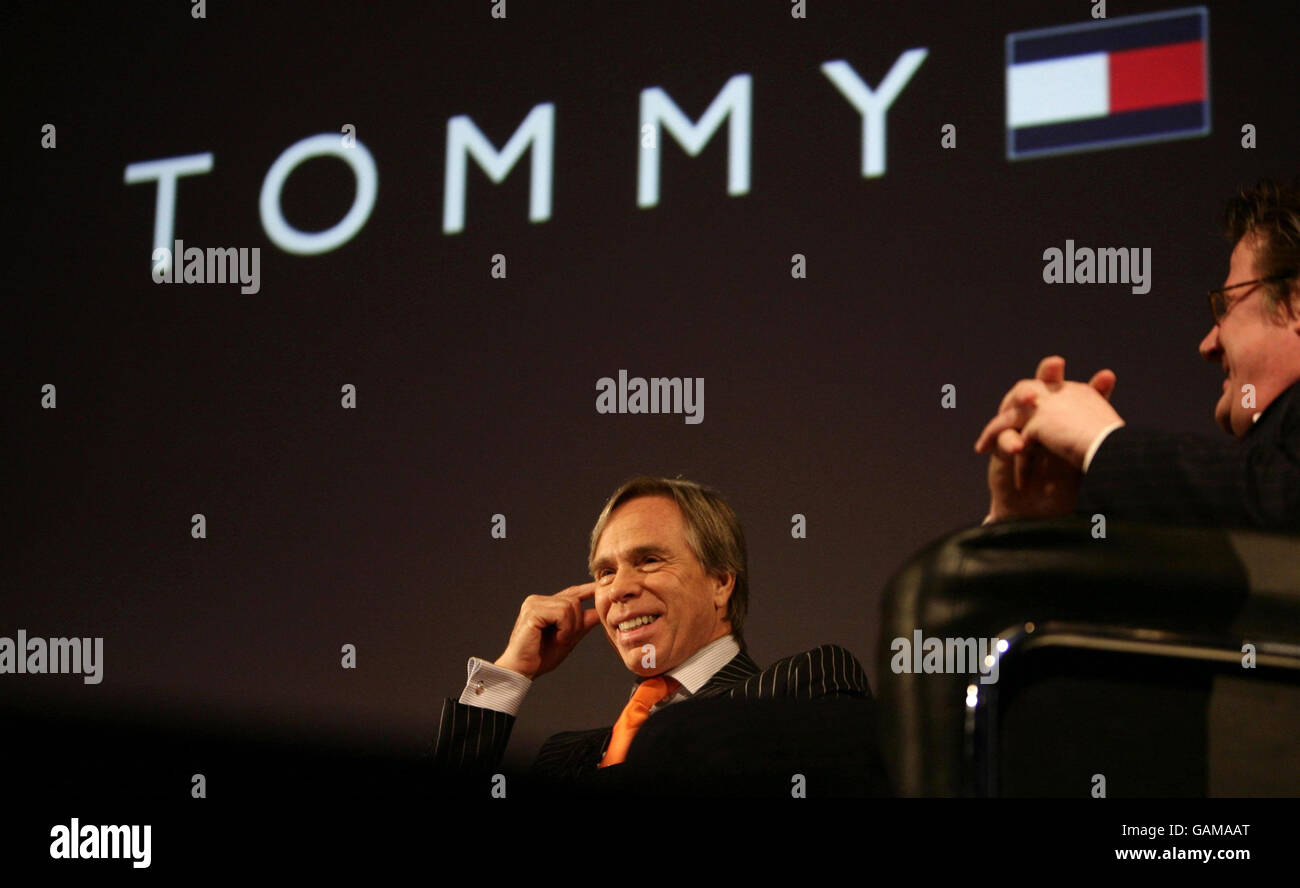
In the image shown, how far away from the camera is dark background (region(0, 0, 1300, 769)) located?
272cm

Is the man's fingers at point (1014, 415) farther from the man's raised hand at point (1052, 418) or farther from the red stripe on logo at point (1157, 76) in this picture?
the red stripe on logo at point (1157, 76)

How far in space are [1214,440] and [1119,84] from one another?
1.67m

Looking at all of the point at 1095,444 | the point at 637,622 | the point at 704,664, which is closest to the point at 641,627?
the point at 637,622


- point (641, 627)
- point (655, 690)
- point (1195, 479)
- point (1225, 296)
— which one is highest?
point (1225, 296)

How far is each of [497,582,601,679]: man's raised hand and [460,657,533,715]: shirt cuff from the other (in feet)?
0.15

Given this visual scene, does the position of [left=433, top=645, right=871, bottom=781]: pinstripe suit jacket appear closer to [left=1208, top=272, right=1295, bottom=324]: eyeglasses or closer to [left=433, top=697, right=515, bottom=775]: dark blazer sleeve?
[left=433, top=697, right=515, bottom=775]: dark blazer sleeve

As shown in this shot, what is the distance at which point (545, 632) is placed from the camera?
8.54 ft

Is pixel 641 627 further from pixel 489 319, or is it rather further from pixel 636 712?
pixel 489 319

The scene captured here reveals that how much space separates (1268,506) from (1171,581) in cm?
28

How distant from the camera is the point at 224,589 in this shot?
3.02 meters

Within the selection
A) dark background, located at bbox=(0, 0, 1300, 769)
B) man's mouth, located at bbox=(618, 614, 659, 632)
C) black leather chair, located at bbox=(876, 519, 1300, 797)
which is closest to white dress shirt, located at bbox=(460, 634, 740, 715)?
man's mouth, located at bbox=(618, 614, 659, 632)

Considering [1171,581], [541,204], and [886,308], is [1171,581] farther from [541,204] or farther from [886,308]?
[541,204]

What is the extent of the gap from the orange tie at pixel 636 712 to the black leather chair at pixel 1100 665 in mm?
1098

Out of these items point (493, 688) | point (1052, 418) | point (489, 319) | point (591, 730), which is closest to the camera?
point (1052, 418)
